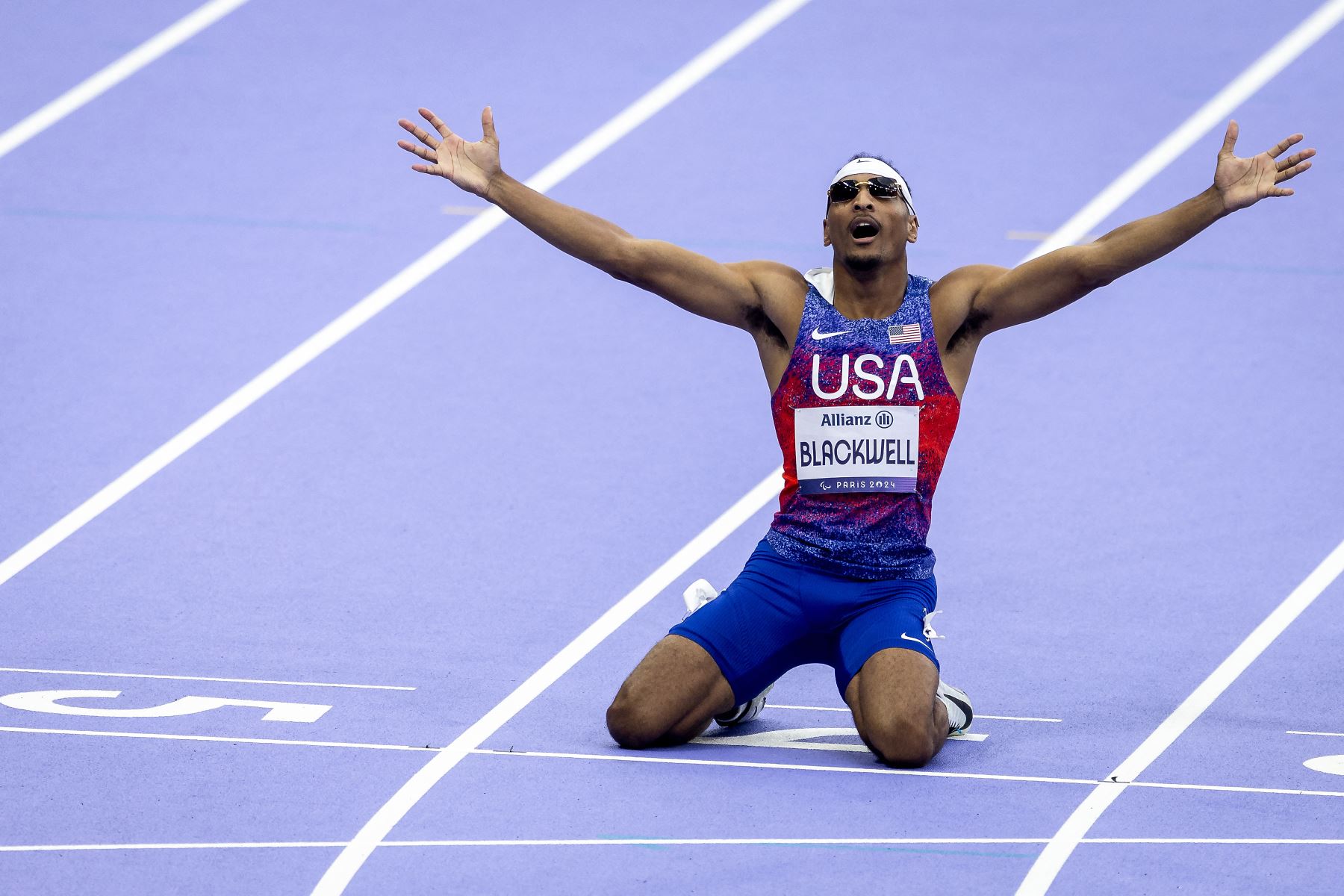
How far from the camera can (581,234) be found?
464cm

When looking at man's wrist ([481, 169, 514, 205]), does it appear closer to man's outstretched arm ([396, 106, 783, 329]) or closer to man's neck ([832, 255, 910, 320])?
man's outstretched arm ([396, 106, 783, 329])

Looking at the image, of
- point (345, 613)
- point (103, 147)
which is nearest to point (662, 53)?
point (103, 147)

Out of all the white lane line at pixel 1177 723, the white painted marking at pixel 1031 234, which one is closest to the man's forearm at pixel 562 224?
the white lane line at pixel 1177 723

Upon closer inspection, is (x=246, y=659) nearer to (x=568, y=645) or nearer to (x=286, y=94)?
(x=568, y=645)

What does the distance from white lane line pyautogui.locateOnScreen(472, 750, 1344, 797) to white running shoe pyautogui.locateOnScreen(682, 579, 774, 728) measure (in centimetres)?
24

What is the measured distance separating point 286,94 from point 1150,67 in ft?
14.1

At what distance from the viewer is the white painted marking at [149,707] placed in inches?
185

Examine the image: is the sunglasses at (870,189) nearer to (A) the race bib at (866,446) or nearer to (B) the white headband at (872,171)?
(B) the white headband at (872,171)

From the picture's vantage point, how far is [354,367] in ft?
24.0

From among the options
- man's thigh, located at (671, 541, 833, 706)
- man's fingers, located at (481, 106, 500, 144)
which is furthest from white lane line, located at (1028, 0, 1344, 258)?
man's fingers, located at (481, 106, 500, 144)

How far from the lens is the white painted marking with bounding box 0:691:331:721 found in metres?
4.70

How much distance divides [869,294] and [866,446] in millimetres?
404

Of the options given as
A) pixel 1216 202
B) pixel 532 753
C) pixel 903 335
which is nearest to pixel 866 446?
pixel 903 335

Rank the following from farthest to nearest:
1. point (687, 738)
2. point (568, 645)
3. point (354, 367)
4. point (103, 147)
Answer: point (103, 147), point (354, 367), point (568, 645), point (687, 738)
